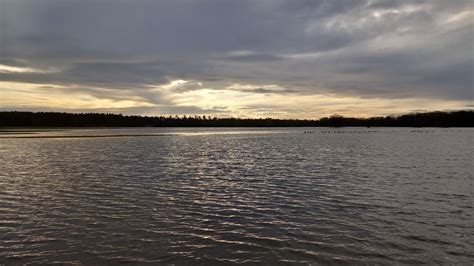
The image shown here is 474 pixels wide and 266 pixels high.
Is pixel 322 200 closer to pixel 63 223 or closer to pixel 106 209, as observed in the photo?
pixel 106 209

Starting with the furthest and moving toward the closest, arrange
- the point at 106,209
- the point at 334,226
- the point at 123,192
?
the point at 123,192 < the point at 106,209 < the point at 334,226

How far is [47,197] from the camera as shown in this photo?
19453 mm

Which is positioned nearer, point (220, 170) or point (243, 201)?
point (243, 201)

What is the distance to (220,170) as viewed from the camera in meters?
32.4

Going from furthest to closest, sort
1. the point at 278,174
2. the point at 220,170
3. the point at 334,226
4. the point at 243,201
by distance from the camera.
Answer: the point at 220,170 < the point at 278,174 < the point at 243,201 < the point at 334,226

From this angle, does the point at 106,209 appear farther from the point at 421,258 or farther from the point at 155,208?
the point at 421,258

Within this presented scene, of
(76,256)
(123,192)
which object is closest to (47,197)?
(123,192)

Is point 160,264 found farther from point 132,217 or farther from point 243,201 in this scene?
point 243,201

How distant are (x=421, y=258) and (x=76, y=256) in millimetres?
10509

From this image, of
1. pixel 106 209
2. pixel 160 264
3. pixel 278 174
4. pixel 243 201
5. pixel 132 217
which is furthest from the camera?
pixel 278 174

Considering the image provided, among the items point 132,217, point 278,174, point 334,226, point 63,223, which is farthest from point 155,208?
point 278,174

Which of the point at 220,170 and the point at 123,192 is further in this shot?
the point at 220,170

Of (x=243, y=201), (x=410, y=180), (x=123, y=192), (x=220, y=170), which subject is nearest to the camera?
(x=243, y=201)

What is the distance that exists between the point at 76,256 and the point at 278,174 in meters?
20.1
